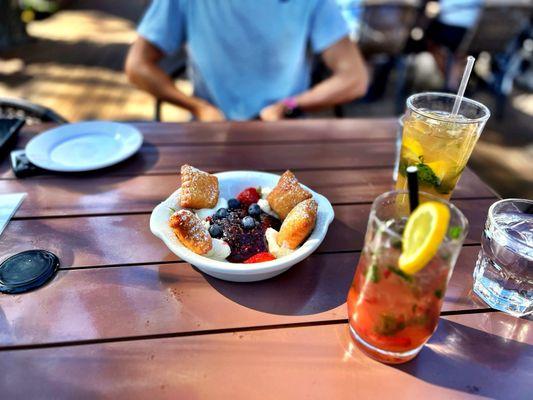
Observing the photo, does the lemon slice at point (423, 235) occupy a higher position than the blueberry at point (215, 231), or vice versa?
the lemon slice at point (423, 235)

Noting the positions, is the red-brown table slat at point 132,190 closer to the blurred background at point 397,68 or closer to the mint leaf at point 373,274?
the mint leaf at point 373,274

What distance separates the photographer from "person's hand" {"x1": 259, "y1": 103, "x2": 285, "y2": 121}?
1831 mm

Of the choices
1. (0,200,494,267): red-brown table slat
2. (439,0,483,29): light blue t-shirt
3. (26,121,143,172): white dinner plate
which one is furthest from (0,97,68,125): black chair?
(439,0,483,29): light blue t-shirt

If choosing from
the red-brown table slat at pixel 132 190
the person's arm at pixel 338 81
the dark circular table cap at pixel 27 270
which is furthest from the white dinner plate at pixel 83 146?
the person's arm at pixel 338 81

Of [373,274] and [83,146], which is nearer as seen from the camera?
[373,274]

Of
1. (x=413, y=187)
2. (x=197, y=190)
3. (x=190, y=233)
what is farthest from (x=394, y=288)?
(x=197, y=190)

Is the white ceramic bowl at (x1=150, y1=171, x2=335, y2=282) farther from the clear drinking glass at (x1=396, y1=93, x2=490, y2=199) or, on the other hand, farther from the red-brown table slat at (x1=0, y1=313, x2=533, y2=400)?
the clear drinking glass at (x1=396, y1=93, x2=490, y2=199)

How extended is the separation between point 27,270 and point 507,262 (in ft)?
3.07

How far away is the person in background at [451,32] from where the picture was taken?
3.12m

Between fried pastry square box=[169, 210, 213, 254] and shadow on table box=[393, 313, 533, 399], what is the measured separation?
1.30 feet

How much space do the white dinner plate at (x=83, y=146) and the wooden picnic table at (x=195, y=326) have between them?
109 mm

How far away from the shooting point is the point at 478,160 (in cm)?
292

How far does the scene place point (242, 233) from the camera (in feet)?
2.93

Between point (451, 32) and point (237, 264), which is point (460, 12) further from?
point (237, 264)
